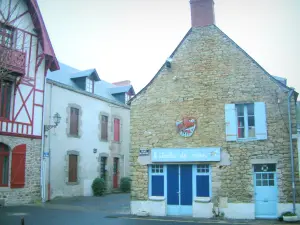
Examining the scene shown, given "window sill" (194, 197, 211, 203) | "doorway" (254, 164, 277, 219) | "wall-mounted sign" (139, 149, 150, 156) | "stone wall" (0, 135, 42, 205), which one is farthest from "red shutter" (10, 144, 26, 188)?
"doorway" (254, 164, 277, 219)

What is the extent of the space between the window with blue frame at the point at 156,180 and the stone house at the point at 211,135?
40 mm

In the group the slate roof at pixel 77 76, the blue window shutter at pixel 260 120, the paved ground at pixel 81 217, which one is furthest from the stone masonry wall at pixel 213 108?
the slate roof at pixel 77 76

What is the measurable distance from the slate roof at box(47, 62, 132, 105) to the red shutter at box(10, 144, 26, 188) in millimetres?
4692

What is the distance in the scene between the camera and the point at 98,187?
21.9m

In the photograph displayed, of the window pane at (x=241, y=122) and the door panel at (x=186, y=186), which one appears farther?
the door panel at (x=186, y=186)

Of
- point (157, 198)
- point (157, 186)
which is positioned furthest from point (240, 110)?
point (157, 198)

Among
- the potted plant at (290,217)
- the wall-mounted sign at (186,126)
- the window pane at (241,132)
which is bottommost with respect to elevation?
the potted plant at (290,217)

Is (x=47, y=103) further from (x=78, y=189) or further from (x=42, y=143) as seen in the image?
(x=78, y=189)

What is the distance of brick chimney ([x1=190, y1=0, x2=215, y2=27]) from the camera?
47.9 ft

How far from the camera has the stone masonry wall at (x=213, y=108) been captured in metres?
Answer: 13.0

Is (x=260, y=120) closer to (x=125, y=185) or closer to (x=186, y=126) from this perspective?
(x=186, y=126)

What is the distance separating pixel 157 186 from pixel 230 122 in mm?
3896

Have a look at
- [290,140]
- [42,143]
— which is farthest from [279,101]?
[42,143]

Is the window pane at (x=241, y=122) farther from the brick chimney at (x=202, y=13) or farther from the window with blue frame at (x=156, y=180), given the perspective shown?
the brick chimney at (x=202, y=13)
